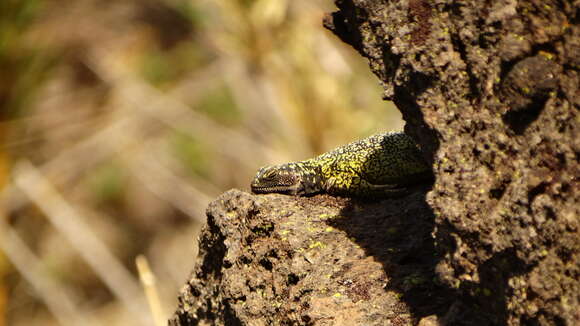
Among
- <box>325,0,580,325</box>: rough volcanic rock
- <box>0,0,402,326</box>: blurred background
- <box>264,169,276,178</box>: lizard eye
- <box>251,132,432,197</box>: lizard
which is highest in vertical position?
<box>0,0,402,326</box>: blurred background

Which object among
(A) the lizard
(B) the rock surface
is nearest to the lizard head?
(A) the lizard

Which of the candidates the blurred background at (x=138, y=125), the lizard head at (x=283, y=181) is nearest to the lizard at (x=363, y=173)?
the lizard head at (x=283, y=181)

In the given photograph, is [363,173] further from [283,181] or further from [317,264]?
[317,264]

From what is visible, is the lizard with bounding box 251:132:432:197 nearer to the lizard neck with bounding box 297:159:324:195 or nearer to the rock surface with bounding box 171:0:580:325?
the lizard neck with bounding box 297:159:324:195

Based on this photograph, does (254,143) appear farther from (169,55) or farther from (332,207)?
(332,207)

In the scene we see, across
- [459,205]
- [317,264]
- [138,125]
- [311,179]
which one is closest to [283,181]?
[311,179]

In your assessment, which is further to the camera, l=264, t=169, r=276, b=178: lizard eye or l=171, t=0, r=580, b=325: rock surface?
l=264, t=169, r=276, b=178: lizard eye
